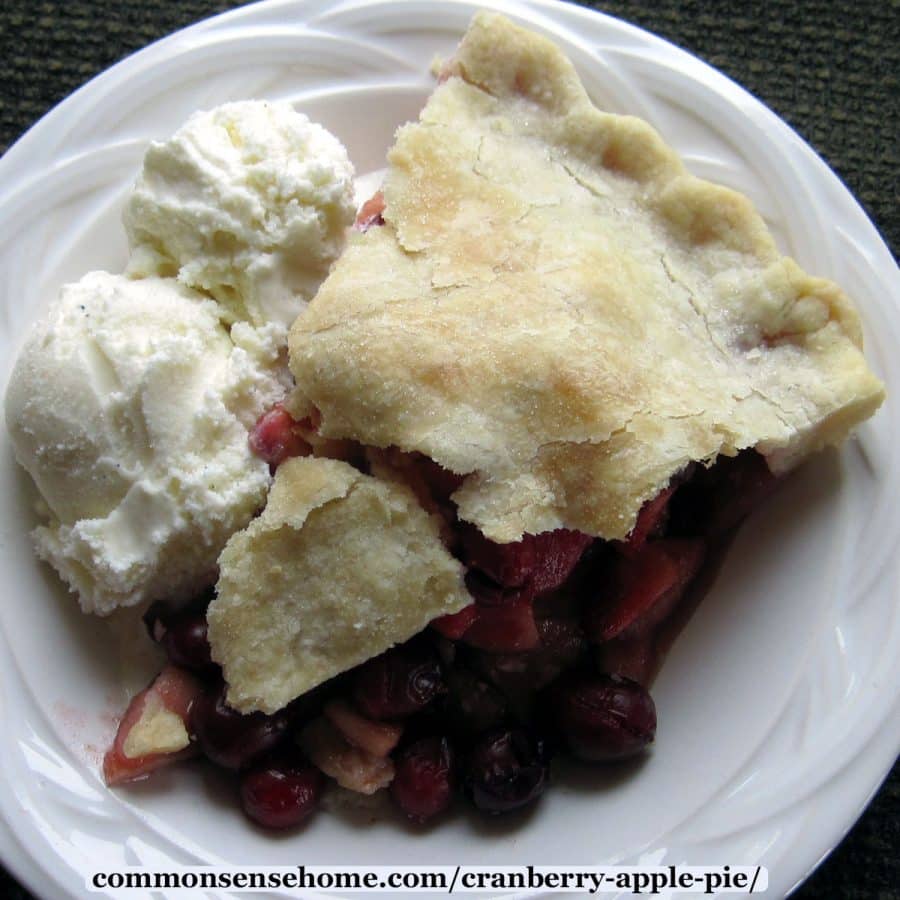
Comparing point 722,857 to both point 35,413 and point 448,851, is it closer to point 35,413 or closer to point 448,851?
point 448,851

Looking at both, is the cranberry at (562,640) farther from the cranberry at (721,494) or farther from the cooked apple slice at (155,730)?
the cooked apple slice at (155,730)

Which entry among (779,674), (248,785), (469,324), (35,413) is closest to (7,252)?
(35,413)

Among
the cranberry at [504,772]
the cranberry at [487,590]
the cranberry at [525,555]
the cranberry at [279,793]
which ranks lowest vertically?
the cranberry at [279,793]

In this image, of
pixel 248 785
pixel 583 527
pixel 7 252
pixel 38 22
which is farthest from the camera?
pixel 38 22

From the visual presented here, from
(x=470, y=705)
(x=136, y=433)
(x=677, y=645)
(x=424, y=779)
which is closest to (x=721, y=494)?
(x=677, y=645)

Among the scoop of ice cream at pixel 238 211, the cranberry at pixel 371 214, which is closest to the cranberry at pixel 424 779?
the scoop of ice cream at pixel 238 211

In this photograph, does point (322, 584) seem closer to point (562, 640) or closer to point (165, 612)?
point (165, 612)
